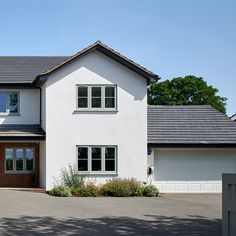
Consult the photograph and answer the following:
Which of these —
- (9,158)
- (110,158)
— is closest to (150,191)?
(110,158)

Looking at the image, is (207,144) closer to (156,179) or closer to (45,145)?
(156,179)

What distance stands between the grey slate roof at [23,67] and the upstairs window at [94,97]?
3571 millimetres

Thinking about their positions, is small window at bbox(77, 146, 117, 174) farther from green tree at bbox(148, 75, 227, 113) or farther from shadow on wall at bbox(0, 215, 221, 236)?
green tree at bbox(148, 75, 227, 113)

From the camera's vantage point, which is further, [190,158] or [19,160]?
[19,160]

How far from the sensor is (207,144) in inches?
1057

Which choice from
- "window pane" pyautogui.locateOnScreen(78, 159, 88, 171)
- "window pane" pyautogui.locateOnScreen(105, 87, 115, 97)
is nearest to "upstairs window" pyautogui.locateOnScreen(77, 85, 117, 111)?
"window pane" pyautogui.locateOnScreen(105, 87, 115, 97)

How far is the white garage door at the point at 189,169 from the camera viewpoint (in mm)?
27234

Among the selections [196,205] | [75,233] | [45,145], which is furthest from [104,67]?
[75,233]

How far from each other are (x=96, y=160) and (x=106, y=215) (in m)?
8.86

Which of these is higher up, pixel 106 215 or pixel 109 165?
pixel 109 165

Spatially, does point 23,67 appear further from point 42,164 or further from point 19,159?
point 42,164

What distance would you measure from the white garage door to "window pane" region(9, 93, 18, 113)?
7.87 m

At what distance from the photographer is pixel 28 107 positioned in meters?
27.7

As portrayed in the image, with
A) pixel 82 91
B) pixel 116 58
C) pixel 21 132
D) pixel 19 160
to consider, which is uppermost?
pixel 116 58
